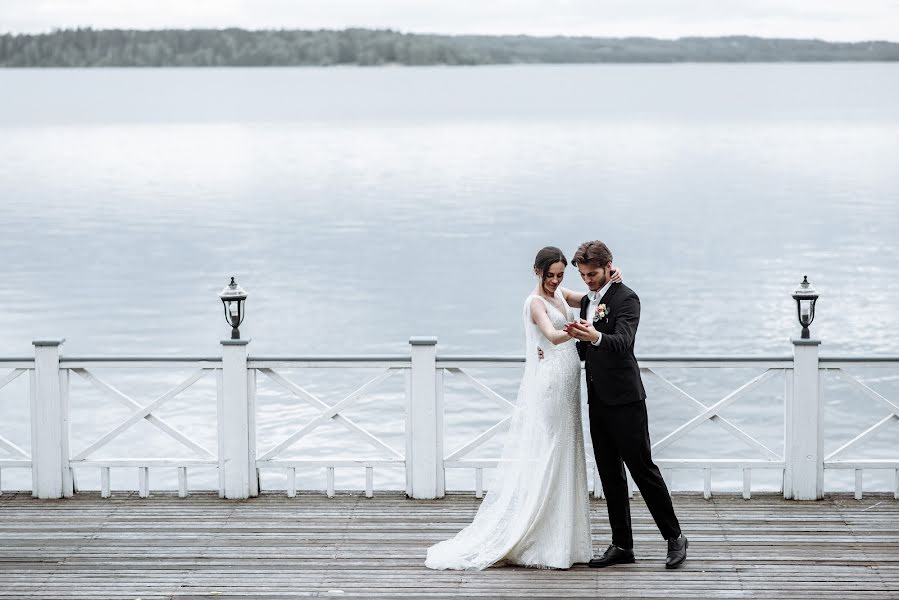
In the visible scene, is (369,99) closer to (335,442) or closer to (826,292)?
(826,292)

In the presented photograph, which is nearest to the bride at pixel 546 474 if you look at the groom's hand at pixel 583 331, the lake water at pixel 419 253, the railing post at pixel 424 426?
the groom's hand at pixel 583 331

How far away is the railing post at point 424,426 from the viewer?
834 cm

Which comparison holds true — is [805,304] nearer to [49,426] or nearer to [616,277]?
[616,277]

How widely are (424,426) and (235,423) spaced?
1.26 meters

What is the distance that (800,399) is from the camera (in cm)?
823

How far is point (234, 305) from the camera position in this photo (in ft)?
27.5

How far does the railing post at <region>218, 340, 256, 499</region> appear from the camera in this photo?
27.7 ft

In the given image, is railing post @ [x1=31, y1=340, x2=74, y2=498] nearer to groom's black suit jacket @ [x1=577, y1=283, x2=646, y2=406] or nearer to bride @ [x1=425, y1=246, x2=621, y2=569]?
bride @ [x1=425, y1=246, x2=621, y2=569]

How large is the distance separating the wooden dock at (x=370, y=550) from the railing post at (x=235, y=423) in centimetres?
15

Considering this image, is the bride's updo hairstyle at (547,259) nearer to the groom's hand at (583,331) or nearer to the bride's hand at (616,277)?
the bride's hand at (616,277)

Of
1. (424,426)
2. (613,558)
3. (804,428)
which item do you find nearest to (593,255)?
(613,558)

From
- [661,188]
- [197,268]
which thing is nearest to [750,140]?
[661,188]

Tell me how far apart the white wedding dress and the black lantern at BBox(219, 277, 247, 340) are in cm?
217

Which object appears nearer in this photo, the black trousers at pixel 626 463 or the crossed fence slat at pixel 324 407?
the black trousers at pixel 626 463
